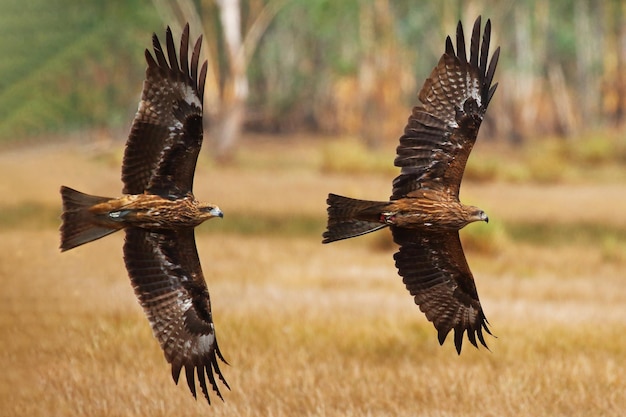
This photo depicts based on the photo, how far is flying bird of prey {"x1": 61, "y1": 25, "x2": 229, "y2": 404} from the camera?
424 cm

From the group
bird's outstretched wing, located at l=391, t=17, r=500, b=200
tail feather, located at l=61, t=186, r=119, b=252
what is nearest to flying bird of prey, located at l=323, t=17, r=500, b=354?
bird's outstretched wing, located at l=391, t=17, r=500, b=200

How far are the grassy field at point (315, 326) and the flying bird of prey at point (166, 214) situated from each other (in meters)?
1.54

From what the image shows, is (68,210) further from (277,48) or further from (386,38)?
(277,48)

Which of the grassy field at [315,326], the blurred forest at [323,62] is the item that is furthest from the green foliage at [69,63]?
the grassy field at [315,326]

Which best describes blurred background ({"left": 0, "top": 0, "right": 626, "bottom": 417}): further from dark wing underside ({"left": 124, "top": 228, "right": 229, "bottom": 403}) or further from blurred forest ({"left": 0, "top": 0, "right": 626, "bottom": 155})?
dark wing underside ({"left": 124, "top": 228, "right": 229, "bottom": 403})

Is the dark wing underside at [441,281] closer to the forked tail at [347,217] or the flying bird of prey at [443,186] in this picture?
the flying bird of prey at [443,186]

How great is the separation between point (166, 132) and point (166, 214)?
36cm

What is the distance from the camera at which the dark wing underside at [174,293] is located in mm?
4434

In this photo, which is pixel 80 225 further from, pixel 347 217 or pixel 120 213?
pixel 347 217

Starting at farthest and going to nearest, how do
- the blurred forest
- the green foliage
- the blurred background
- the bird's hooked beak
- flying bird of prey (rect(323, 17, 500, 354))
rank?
the blurred forest < the green foliage < the blurred background < flying bird of prey (rect(323, 17, 500, 354)) < the bird's hooked beak

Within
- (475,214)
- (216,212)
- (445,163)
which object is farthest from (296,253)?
(216,212)

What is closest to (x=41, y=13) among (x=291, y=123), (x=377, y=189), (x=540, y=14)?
(x=377, y=189)

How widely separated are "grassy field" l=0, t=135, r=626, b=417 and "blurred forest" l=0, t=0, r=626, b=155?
3272 mm

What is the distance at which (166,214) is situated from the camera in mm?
4254
